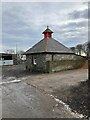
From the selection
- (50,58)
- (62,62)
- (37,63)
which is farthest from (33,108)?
(62,62)

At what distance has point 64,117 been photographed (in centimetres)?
677

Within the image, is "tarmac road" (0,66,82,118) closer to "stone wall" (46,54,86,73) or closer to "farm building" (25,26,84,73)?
"stone wall" (46,54,86,73)

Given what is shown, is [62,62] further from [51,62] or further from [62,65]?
[51,62]

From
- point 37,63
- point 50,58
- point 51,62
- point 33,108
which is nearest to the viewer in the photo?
point 33,108

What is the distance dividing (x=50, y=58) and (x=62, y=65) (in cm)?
226

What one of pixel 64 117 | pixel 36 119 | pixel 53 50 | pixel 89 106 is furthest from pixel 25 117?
pixel 53 50

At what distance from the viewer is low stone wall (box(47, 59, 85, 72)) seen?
2455 cm

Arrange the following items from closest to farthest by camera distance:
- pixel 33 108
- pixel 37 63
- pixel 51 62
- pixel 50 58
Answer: pixel 33 108, pixel 51 62, pixel 50 58, pixel 37 63

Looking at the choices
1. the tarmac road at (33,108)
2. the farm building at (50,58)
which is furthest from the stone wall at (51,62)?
the tarmac road at (33,108)

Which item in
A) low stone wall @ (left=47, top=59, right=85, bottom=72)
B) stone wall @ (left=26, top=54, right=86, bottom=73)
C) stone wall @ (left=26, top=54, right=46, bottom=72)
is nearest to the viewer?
low stone wall @ (left=47, top=59, right=85, bottom=72)

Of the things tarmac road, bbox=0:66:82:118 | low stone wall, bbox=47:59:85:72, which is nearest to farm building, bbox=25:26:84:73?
low stone wall, bbox=47:59:85:72

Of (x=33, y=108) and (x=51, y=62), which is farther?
(x=51, y=62)

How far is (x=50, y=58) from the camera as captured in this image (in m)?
25.4

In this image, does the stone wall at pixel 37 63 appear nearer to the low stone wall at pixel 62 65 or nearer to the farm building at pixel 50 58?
the farm building at pixel 50 58
